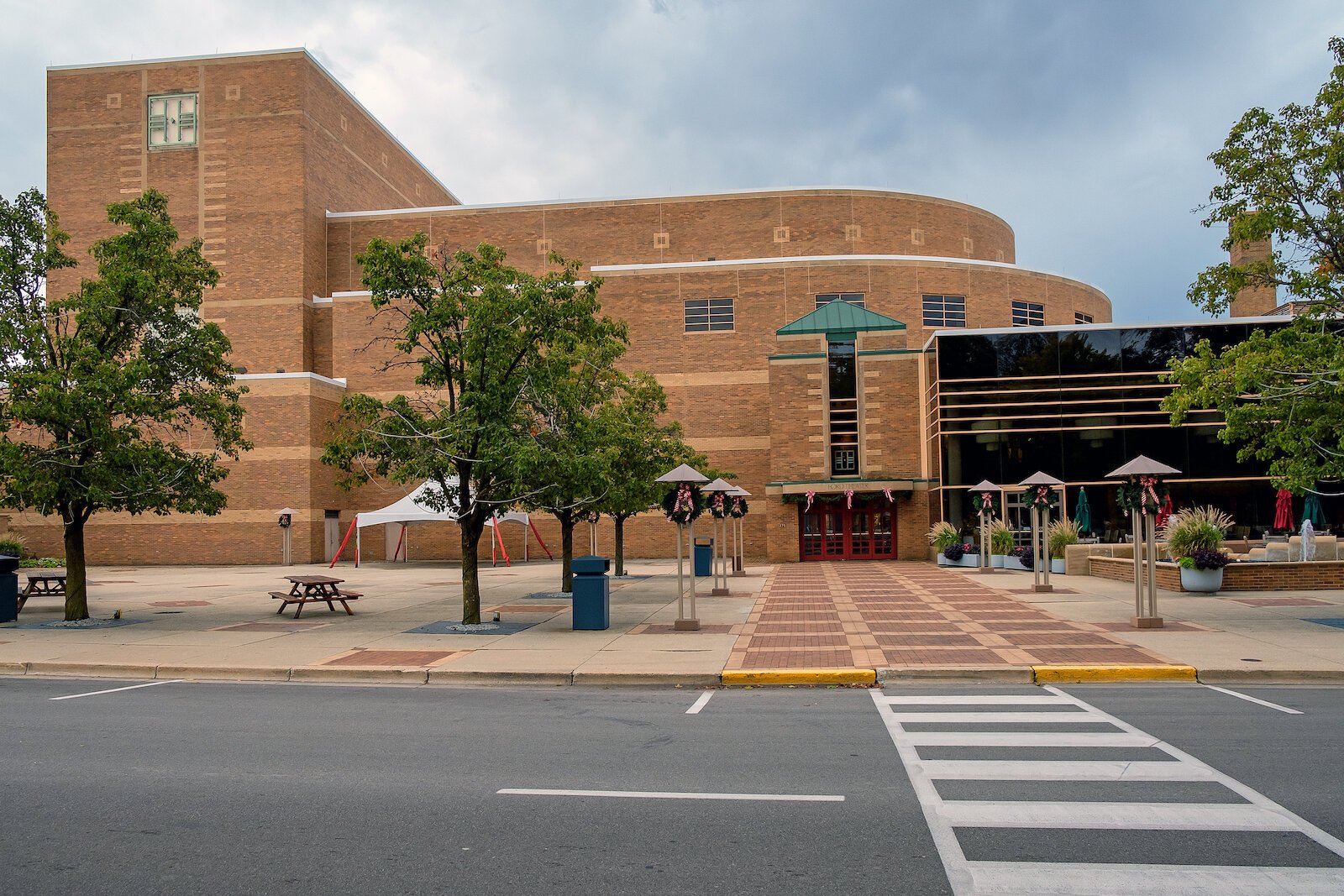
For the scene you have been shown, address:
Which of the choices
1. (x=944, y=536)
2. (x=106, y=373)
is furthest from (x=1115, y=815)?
(x=944, y=536)

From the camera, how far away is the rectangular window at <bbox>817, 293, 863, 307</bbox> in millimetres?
47000

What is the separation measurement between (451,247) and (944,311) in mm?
24994

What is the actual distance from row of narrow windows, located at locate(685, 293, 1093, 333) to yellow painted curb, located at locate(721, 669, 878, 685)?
3328cm

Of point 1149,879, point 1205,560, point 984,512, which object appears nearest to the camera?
point 1149,879

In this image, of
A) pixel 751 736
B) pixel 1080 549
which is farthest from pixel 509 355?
pixel 1080 549

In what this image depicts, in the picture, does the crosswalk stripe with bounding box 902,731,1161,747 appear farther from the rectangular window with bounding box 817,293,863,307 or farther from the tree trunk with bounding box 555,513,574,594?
the rectangular window with bounding box 817,293,863,307

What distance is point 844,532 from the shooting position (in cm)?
4112

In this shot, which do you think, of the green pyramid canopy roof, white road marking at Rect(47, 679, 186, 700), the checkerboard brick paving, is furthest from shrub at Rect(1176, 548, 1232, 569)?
the green pyramid canopy roof

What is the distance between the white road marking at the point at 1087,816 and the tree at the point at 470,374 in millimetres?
9585

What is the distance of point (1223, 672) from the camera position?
1170 cm

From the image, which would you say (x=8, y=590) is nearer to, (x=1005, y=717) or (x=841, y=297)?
(x=1005, y=717)

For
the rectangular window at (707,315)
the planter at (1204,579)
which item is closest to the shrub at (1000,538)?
the planter at (1204,579)

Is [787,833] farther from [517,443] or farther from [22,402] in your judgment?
[22,402]

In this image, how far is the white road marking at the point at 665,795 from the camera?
656 cm
